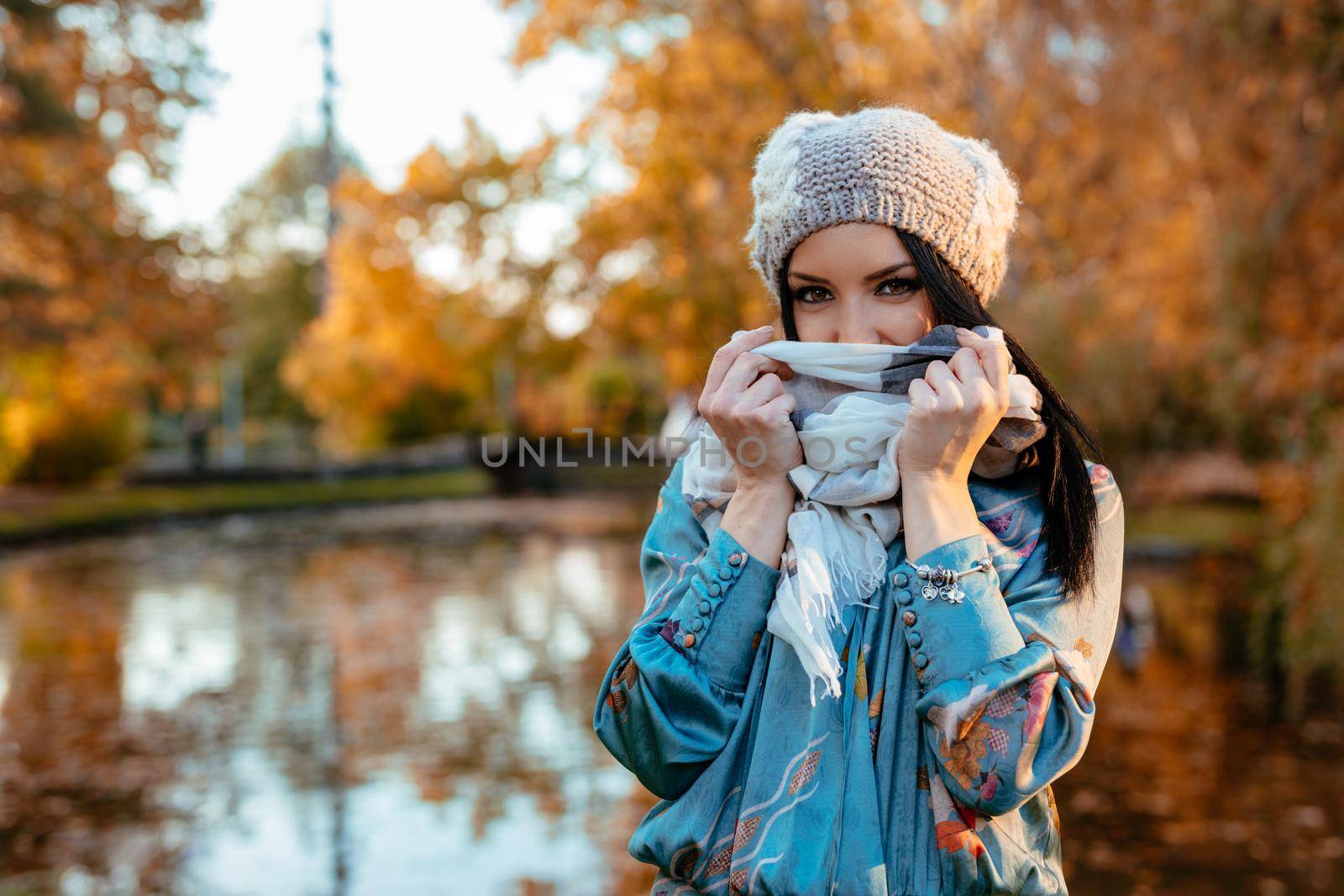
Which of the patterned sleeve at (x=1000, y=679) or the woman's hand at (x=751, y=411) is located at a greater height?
the woman's hand at (x=751, y=411)

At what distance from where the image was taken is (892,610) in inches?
59.7

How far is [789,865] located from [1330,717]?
8604 millimetres

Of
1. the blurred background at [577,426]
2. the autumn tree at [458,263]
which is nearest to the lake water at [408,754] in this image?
the blurred background at [577,426]

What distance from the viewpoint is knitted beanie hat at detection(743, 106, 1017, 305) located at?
59.7 inches

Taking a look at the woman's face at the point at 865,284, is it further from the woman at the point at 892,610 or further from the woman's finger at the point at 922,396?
the woman's finger at the point at 922,396

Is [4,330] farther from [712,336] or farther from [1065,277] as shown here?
[1065,277]

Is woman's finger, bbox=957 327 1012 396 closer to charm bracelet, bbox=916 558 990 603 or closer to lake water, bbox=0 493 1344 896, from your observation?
charm bracelet, bbox=916 558 990 603

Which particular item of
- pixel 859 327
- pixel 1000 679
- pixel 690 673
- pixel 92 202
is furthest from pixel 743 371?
pixel 92 202

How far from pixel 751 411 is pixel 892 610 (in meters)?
0.32

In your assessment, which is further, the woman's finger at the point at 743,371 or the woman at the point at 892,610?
the woman's finger at the point at 743,371

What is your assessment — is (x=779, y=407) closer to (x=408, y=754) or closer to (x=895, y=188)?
(x=895, y=188)

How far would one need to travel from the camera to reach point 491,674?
362 inches

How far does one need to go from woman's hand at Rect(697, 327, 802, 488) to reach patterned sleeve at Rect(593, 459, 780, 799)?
0.36 ft

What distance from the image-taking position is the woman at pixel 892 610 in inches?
55.4
